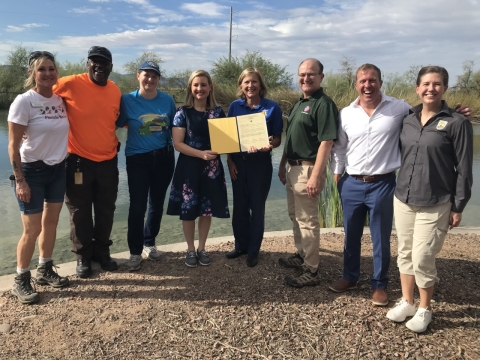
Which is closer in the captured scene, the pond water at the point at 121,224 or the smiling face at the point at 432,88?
the smiling face at the point at 432,88

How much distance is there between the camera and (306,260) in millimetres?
3498

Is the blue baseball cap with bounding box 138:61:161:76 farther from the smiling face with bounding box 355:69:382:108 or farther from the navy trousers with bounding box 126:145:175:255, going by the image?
the smiling face with bounding box 355:69:382:108

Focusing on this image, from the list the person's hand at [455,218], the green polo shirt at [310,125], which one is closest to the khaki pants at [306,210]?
the green polo shirt at [310,125]

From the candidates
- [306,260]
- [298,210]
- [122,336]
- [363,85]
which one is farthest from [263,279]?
[363,85]

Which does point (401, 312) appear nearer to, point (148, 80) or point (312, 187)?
point (312, 187)

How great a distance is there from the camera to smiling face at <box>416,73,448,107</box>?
8.39 feet

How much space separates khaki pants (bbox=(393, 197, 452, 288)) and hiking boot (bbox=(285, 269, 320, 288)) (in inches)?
32.2

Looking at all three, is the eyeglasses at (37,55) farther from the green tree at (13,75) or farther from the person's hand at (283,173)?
the green tree at (13,75)

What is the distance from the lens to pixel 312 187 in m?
3.20

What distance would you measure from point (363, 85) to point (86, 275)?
9.96 ft

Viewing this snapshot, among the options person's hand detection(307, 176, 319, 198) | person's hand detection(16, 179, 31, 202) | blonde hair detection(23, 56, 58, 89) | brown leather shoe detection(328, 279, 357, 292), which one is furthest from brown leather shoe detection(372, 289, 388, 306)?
blonde hair detection(23, 56, 58, 89)

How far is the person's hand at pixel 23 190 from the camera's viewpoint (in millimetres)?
3010

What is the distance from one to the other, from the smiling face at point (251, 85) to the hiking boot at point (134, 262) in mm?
1988

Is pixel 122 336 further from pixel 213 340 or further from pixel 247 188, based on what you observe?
pixel 247 188
